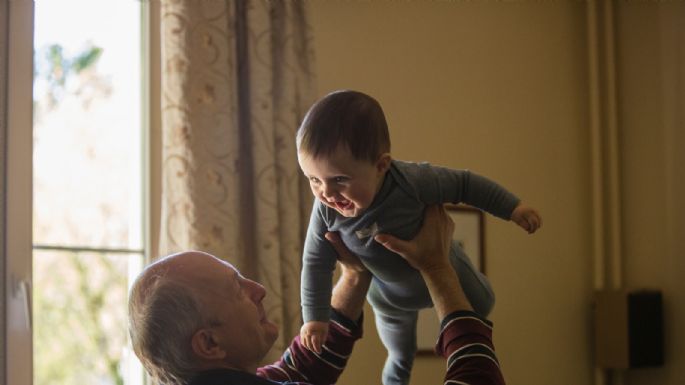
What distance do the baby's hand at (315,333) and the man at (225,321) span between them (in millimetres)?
131

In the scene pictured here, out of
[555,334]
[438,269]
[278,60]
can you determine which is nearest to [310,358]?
[438,269]

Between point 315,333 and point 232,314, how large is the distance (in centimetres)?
23

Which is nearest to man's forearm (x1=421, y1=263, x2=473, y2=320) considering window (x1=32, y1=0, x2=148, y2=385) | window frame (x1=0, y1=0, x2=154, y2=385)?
window frame (x1=0, y1=0, x2=154, y2=385)

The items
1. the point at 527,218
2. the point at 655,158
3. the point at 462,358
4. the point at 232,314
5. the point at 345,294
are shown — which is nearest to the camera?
the point at 462,358

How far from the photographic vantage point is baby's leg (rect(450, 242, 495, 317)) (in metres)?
1.73

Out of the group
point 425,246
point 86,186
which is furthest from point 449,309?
point 86,186

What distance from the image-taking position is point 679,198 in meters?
3.78

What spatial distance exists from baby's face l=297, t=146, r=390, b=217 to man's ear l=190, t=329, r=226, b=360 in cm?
32

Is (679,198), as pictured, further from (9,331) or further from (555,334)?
(9,331)

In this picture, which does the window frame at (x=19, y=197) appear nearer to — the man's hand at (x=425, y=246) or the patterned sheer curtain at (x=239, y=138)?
the patterned sheer curtain at (x=239, y=138)

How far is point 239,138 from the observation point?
3.00 metres

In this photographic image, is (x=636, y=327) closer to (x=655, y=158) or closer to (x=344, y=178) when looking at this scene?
(x=655, y=158)

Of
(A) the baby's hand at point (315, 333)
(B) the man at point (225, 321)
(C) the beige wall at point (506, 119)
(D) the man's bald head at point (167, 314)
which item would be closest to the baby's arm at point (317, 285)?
(A) the baby's hand at point (315, 333)

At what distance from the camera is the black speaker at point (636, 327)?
3779mm
